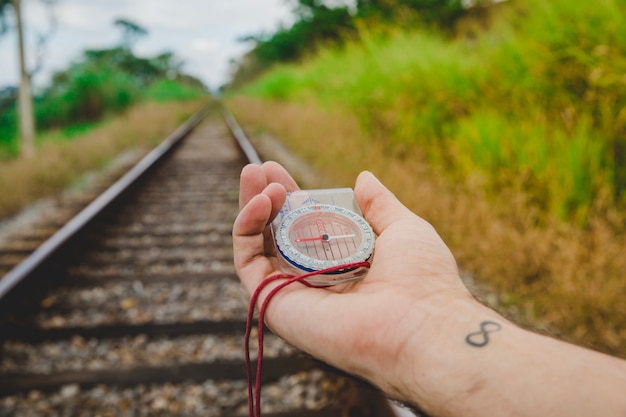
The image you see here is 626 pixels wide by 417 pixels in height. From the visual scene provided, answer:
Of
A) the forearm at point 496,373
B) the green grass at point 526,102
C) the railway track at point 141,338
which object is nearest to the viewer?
the forearm at point 496,373

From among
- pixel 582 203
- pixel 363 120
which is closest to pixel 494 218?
pixel 582 203

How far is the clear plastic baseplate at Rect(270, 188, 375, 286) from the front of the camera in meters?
1.39

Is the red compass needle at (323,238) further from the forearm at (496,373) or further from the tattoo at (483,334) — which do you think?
the tattoo at (483,334)

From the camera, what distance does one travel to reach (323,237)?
152 centimetres

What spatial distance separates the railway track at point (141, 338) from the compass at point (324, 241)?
0.98 feet

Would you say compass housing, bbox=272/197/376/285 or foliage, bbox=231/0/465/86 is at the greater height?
foliage, bbox=231/0/465/86

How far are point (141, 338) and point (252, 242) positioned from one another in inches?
58.7

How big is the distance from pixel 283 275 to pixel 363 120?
5223 millimetres

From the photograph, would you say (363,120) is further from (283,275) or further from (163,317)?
(283,275)

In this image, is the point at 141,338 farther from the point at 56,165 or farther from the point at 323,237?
the point at 56,165

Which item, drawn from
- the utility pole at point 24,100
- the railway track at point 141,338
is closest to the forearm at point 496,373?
the railway track at point 141,338

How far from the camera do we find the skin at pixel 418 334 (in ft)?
3.15

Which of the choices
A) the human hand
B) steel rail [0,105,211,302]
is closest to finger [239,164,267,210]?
the human hand

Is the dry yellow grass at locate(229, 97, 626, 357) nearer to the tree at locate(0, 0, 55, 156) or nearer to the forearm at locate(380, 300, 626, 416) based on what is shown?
the forearm at locate(380, 300, 626, 416)
